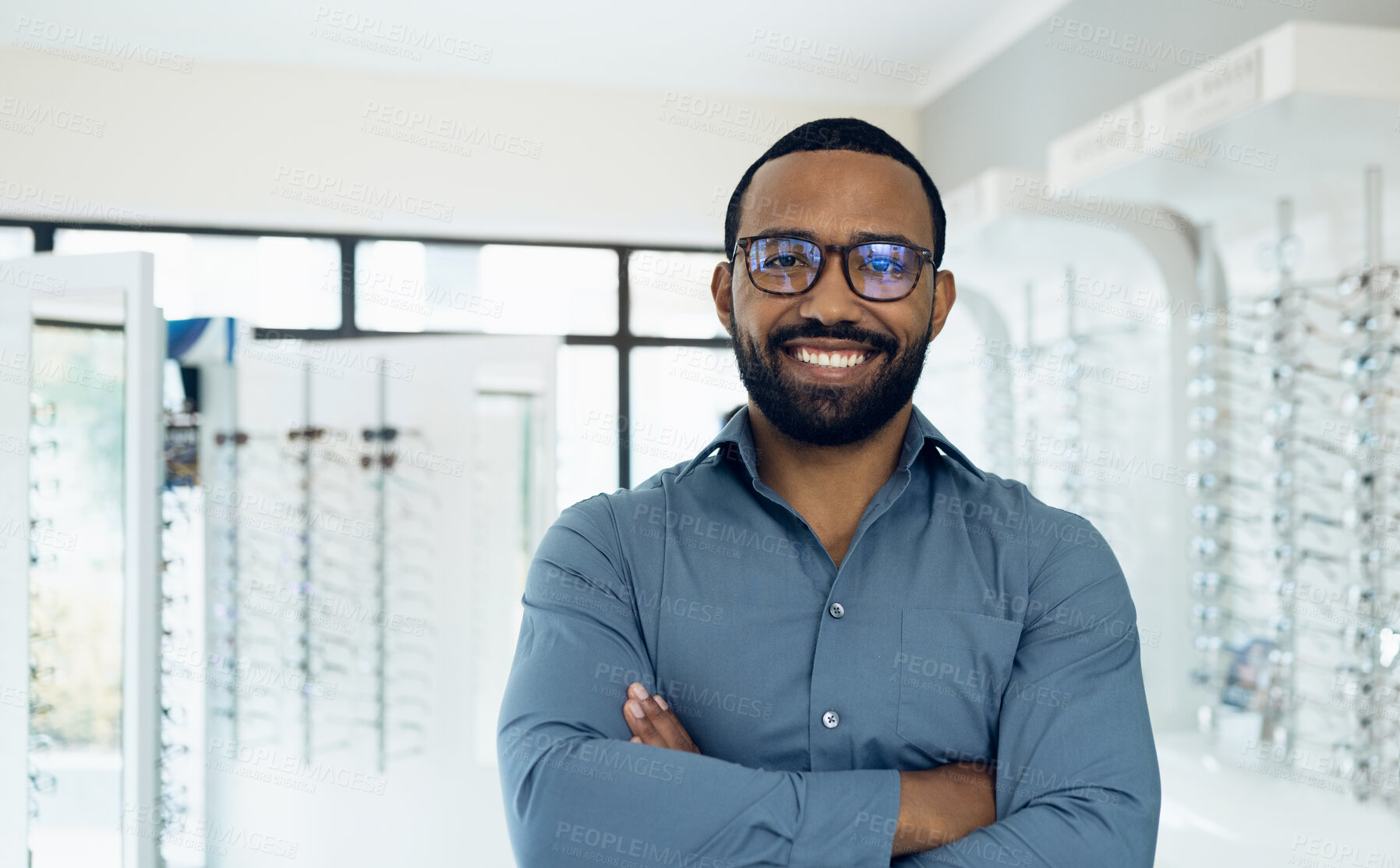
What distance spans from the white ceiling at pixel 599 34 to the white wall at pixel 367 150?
0.13 meters

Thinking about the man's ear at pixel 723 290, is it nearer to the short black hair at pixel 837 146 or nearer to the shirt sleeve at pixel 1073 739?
the short black hair at pixel 837 146

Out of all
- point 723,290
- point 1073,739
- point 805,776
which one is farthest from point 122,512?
point 1073,739

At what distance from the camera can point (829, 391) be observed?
4.10ft

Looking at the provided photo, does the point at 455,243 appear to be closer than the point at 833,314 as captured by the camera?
No

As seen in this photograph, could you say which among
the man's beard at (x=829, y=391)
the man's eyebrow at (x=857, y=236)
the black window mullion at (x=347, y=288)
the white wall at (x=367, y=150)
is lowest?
the man's beard at (x=829, y=391)

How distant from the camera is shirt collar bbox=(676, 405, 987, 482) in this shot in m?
1.35

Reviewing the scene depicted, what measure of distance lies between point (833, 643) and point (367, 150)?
5242 millimetres

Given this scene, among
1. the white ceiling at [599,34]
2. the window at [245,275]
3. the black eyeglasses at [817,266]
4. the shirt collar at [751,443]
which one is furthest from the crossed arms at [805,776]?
the window at [245,275]

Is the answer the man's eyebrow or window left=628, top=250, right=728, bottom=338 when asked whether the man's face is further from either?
window left=628, top=250, right=728, bottom=338

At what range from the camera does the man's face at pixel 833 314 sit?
1239mm

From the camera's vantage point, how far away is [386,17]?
523 cm

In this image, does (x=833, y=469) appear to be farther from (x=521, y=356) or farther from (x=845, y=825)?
(x=521, y=356)

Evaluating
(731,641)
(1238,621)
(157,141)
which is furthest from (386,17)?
(731,641)

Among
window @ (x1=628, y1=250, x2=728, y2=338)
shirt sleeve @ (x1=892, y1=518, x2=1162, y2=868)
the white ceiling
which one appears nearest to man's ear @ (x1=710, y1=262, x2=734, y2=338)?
shirt sleeve @ (x1=892, y1=518, x2=1162, y2=868)
